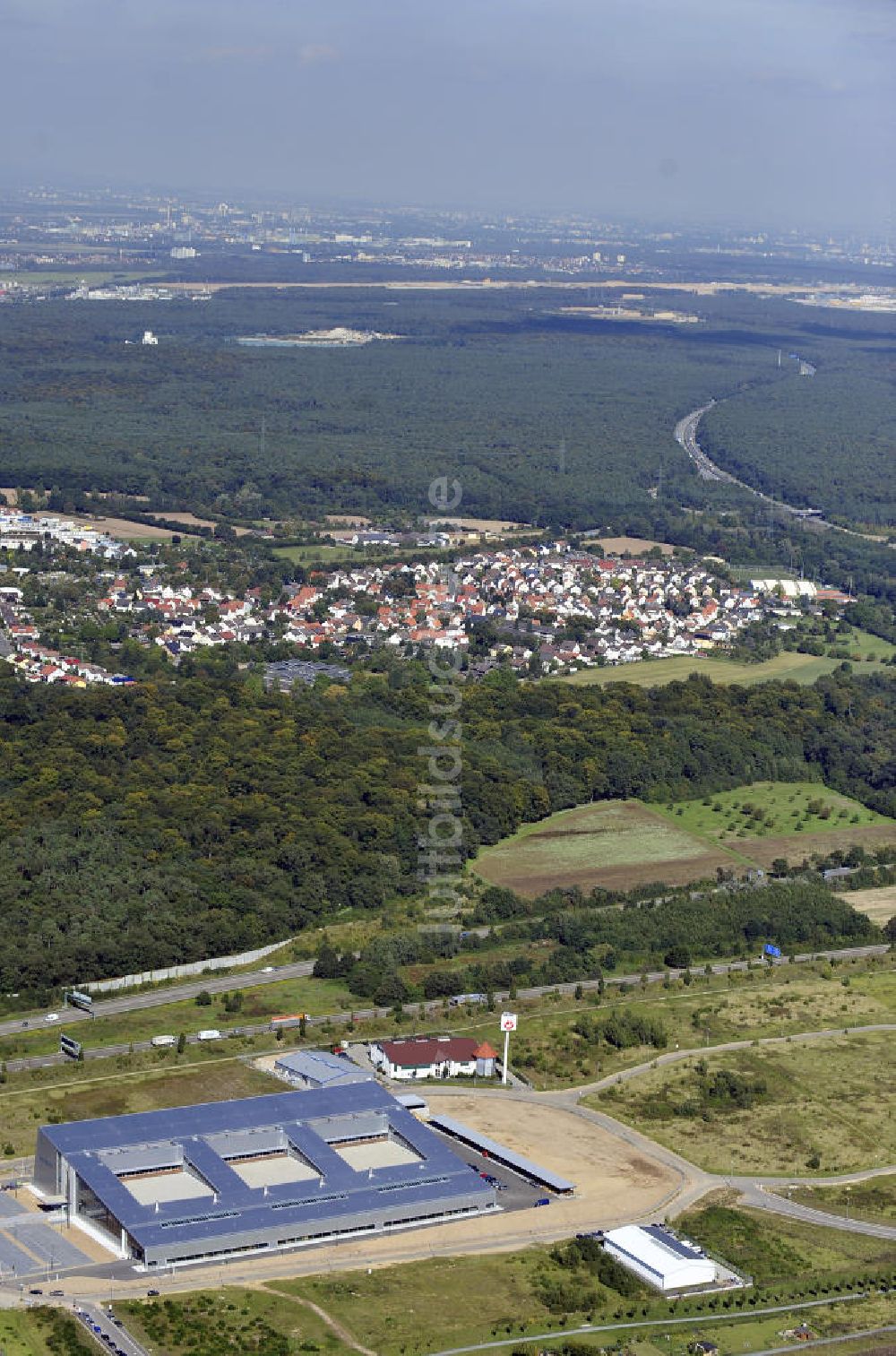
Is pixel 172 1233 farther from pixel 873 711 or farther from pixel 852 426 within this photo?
pixel 852 426

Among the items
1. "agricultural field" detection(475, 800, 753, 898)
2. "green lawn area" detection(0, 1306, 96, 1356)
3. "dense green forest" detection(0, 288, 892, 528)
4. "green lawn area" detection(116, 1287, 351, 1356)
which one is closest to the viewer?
"green lawn area" detection(0, 1306, 96, 1356)

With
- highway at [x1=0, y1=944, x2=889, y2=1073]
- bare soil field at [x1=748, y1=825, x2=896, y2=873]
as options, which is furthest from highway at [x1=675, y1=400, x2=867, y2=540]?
highway at [x1=0, y1=944, x2=889, y2=1073]

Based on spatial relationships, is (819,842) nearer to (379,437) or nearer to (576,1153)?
(576,1153)

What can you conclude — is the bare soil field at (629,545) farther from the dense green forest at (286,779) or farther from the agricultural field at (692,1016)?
the agricultural field at (692,1016)

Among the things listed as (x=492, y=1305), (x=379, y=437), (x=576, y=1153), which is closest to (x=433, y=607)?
(x=379, y=437)

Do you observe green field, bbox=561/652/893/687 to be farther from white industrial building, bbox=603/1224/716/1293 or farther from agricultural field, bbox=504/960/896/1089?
white industrial building, bbox=603/1224/716/1293

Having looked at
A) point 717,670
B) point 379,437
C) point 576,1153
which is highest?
point 379,437

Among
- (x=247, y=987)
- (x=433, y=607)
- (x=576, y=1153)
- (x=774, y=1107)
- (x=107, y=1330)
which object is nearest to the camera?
(x=107, y=1330)
